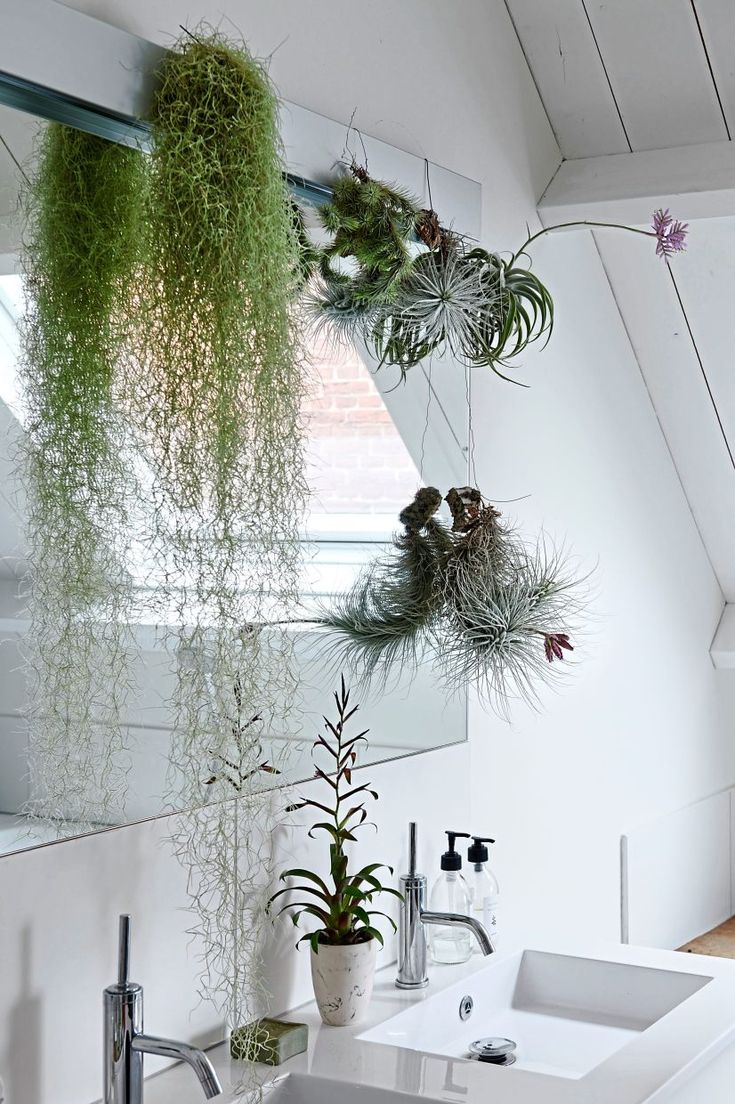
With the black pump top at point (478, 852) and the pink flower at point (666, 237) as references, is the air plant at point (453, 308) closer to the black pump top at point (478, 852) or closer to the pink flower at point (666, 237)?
the pink flower at point (666, 237)

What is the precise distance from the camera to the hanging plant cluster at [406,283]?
1471mm

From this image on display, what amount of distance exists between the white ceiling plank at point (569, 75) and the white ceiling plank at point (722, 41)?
0.54 feet

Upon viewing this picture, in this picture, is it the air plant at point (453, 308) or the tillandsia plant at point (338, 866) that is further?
the air plant at point (453, 308)

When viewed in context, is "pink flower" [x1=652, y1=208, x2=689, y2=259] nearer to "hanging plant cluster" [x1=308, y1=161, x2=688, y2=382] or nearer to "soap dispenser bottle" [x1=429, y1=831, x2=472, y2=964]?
"hanging plant cluster" [x1=308, y1=161, x2=688, y2=382]

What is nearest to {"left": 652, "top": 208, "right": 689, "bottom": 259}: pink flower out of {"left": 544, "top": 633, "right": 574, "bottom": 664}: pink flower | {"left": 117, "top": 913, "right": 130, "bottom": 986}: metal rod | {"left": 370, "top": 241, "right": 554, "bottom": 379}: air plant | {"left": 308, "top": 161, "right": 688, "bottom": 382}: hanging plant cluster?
{"left": 308, "top": 161, "right": 688, "bottom": 382}: hanging plant cluster

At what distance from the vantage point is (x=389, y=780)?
5.36 feet

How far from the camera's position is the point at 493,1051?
4.83 feet

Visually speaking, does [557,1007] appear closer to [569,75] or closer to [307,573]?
[307,573]

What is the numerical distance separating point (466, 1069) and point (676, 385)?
1474 mm

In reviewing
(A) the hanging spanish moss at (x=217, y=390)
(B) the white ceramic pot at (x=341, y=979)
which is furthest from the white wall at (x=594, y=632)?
A: (A) the hanging spanish moss at (x=217, y=390)

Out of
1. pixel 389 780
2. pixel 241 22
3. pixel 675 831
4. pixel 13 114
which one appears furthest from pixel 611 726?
pixel 13 114

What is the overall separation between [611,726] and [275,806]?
1.04 metres

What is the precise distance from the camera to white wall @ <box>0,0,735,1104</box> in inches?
45.8

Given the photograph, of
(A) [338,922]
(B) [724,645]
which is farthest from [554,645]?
(B) [724,645]
